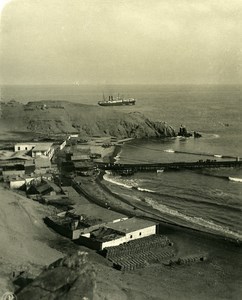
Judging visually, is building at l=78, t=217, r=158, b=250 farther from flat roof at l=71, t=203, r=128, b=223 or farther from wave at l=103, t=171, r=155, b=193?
wave at l=103, t=171, r=155, b=193

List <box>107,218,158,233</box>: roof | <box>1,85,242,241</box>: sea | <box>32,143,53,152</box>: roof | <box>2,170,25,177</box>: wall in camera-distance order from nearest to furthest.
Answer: <box>107,218,158,233</box>: roof
<box>1,85,242,241</box>: sea
<box>2,170,25,177</box>: wall
<box>32,143,53,152</box>: roof

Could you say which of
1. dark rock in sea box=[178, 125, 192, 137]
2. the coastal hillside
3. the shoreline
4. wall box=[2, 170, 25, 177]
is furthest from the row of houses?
dark rock in sea box=[178, 125, 192, 137]

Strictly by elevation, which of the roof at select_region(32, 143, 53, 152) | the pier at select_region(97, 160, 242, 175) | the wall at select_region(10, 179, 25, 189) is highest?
the roof at select_region(32, 143, 53, 152)

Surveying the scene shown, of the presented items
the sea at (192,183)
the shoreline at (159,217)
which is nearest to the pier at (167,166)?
the sea at (192,183)

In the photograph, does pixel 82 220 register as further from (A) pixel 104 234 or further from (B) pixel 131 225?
(B) pixel 131 225

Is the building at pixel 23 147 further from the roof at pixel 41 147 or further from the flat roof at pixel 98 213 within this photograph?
the flat roof at pixel 98 213

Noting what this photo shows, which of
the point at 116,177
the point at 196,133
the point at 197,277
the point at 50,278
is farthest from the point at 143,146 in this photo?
the point at 50,278

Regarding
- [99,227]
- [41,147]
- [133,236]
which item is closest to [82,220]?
[99,227]
